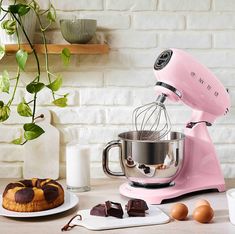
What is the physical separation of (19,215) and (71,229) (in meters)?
0.14

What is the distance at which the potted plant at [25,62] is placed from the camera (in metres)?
1.54

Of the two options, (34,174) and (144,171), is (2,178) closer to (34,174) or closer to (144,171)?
(34,174)

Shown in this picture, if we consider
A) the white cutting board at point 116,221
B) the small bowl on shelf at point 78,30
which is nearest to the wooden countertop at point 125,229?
the white cutting board at point 116,221

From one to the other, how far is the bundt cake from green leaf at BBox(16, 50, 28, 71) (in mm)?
362

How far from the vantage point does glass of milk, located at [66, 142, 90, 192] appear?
5.18 feet

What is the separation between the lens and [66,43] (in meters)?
1.72

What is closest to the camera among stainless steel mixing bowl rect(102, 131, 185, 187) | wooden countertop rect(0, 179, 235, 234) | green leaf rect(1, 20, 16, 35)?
wooden countertop rect(0, 179, 235, 234)

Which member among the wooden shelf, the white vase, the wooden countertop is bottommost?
the wooden countertop

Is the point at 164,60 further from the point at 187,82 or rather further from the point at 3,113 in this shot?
the point at 3,113

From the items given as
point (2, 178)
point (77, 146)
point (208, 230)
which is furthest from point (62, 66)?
point (208, 230)

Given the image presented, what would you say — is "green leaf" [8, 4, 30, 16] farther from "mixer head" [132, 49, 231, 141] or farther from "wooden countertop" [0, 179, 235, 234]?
"wooden countertop" [0, 179, 235, 234]

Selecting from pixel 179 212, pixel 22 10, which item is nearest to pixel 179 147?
pixel 179 212

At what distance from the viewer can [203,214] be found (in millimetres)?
1281

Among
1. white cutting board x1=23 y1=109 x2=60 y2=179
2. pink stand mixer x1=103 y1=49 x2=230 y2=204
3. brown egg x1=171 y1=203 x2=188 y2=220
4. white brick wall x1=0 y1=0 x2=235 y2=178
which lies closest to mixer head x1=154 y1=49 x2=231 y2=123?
pink stand mixer x1=103 y1=49 x2=230 y2=204
